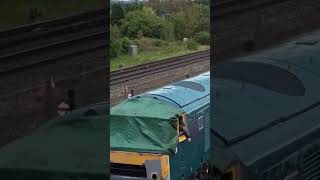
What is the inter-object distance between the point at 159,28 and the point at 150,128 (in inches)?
94.8

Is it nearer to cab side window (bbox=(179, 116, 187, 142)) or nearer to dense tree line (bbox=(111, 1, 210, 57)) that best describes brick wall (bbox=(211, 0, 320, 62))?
dense tree line (bbox=(111, 1, 210, 57))

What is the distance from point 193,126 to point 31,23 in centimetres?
471

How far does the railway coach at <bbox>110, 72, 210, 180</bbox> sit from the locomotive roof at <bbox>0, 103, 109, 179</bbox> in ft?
8.72

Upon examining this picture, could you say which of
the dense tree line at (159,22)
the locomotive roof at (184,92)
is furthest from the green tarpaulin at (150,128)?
the dense tree line at (159,22)

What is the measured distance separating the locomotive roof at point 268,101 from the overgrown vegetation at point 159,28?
29.0 inches

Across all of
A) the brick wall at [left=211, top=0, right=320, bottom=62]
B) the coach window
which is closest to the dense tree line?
the brick wall at [left=211, top=0, right=320, bottom=62]

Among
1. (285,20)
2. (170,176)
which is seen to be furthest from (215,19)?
(170,176)

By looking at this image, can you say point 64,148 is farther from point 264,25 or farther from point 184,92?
point 184,92

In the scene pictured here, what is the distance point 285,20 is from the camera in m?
1.29

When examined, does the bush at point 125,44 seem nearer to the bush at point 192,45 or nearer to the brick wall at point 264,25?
the bush at point 192,45

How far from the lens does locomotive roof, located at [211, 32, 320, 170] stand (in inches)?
49.6

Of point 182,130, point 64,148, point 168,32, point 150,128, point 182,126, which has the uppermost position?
point 168,32

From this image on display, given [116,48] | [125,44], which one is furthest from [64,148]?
[125,44]

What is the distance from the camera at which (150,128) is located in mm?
4945
